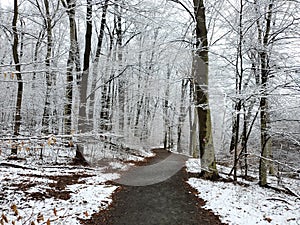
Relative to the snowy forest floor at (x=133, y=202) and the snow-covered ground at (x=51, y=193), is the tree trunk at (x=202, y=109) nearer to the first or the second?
the snowy forest floor at (x=133, y=202)

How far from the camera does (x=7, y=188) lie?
22.0 feet

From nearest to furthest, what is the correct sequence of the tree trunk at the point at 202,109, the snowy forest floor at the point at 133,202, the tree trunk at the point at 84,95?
the snowy forest floor at the point at 133,202 → the tree trunk at the point at 202,109 → the tree trunk at the point at 84,95

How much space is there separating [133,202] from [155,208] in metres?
0.73

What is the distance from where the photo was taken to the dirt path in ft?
17.7

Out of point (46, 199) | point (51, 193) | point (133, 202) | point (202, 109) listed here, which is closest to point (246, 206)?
point (133, 202)

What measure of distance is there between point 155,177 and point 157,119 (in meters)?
20.8

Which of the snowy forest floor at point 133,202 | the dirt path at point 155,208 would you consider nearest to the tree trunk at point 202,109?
the snowy forest floor at point 133,202

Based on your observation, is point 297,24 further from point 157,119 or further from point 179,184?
point 157,119

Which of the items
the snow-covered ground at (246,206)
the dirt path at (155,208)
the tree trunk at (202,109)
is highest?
the tree trunk at (202,109)

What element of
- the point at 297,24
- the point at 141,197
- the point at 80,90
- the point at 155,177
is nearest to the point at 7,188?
the point at 141,197

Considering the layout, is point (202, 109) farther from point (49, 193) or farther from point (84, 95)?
point (49, 193)

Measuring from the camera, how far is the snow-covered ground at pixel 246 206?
5.36 m

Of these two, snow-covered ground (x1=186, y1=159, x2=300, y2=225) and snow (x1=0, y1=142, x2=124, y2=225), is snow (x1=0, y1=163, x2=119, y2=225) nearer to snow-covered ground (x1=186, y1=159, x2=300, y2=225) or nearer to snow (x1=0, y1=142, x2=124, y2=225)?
snow (x1=0, y1=142, x2=124, y2=225)

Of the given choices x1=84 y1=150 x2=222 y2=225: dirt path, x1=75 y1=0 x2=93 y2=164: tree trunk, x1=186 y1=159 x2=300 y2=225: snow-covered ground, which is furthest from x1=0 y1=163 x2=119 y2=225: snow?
x1=186 y1=159 x2=300 y2=225: snow-covered ground
